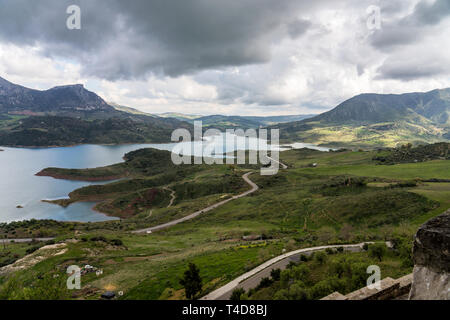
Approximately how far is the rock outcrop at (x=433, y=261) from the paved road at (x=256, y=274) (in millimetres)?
20196

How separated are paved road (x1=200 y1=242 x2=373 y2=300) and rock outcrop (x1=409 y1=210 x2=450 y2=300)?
20.2 meters

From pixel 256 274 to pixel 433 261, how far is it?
24.1 m

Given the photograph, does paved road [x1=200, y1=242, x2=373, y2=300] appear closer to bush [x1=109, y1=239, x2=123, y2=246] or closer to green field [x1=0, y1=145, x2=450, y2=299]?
green field [x1=0, y1=145, x2=450, y2=299]

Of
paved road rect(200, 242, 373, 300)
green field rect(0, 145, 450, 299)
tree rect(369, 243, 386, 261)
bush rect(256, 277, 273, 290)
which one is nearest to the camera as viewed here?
bush rect(256, 277, 273, 290)

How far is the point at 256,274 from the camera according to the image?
1179 inches

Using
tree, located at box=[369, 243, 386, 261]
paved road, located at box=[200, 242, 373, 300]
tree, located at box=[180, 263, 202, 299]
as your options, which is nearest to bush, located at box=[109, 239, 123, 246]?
paved road, located at box=[200, 242, 373, 300]

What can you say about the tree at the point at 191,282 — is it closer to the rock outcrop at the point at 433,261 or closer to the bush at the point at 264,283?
the bush at the point at 264,283

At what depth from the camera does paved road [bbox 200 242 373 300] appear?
26.2 meters

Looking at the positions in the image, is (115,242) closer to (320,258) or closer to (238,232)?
(238,232)

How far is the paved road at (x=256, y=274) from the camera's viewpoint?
85.9 feet

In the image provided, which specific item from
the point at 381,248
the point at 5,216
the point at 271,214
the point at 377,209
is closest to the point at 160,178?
the point at 5,216

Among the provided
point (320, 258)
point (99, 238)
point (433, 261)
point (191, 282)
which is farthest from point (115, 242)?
point (433, 261)

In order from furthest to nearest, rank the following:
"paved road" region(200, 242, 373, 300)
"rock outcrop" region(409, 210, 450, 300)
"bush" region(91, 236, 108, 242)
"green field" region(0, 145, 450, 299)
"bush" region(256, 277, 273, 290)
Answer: "bush" region(91, 236, 108, 242), "green field" region(0, 145, 450, 299), "paved road" region(200, 242, 373, 300), "bush" region(256, 277, 273, 290), "rock outcrop" region(409, 210, 450, 300)

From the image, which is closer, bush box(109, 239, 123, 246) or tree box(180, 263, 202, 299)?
tree box(180, 263, 202, 299)
